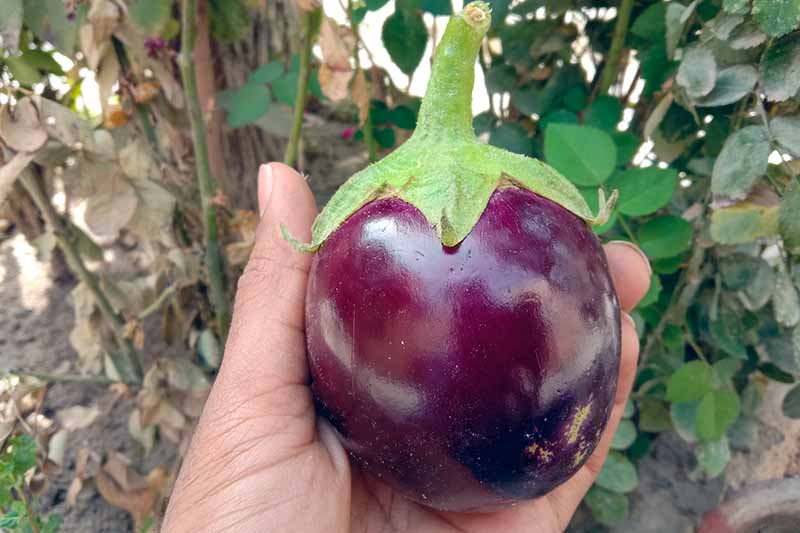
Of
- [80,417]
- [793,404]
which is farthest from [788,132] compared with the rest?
[80,417]

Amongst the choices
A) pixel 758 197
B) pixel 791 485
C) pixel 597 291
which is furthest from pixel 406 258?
pixel 791 485

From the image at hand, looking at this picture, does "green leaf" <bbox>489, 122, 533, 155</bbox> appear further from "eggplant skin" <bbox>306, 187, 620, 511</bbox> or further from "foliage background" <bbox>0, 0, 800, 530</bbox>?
"eggplant skin" <bbox>306, 187, 620, 511</bbox>

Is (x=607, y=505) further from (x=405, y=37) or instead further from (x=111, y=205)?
(x=111, y=205)

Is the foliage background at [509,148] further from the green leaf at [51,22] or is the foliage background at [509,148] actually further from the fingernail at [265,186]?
the fingernail at [265,186]

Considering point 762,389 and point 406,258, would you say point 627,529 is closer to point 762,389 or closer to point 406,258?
point 762,389

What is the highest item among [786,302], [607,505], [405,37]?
[405,37]

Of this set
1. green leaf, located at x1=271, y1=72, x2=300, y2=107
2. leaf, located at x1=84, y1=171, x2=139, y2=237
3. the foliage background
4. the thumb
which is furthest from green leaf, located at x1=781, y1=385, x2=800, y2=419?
leaf, located at x1=84, y1=171, x2=139, y2=237

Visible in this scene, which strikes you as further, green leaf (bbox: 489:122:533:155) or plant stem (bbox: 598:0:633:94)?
green leaf (bbox: 489:122:533:155)
